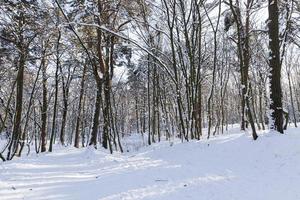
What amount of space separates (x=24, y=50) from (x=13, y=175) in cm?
967

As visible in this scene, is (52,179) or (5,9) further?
(5,9)

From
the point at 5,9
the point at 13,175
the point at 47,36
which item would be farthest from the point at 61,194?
the point at 47,36

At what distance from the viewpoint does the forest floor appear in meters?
8.11

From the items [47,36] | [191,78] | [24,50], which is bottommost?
[191,78]

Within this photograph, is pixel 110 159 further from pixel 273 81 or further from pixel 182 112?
pixel 273 81

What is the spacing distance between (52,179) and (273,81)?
25.1 ft

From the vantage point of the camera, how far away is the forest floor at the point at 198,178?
8.11 m

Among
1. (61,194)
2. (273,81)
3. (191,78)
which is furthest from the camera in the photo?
(191,78)

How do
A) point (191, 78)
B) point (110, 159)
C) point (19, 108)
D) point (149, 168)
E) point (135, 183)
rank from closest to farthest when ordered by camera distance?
point (135, 183) → point (149, 168) → point (110, 159) → point (191, 78) → point (19, 108)

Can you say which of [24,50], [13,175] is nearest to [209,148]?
[13,175]

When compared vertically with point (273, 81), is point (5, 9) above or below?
above

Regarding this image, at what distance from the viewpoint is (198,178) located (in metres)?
9.60

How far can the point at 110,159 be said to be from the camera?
16422mm

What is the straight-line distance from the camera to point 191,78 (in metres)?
17.7
